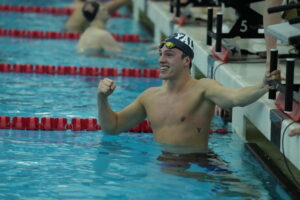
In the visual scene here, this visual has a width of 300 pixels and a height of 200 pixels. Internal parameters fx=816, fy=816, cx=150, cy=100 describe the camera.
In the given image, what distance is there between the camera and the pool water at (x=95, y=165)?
443cm

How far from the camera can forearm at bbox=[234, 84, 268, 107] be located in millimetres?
4441

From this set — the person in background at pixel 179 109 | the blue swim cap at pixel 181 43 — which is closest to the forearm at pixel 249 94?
the person in background at pixel 179 109

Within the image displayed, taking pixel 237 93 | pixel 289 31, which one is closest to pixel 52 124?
pixel 237 93

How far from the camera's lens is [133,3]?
13.8 metres

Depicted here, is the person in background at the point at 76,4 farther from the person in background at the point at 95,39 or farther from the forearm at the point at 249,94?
→ the forearm at the point at 249,94

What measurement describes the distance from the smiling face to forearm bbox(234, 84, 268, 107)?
1.73 feet

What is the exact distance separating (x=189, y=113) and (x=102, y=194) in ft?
2.94

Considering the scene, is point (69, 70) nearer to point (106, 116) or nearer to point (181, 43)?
point (106, 116)

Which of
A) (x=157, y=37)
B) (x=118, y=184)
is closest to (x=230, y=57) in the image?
(x=118, y=184)

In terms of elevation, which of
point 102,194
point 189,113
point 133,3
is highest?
point 133,3

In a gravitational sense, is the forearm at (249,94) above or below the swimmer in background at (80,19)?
below

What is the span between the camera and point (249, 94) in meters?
4.49

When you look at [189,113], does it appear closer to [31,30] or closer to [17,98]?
[17,98]

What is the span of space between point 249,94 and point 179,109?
2.20ft
